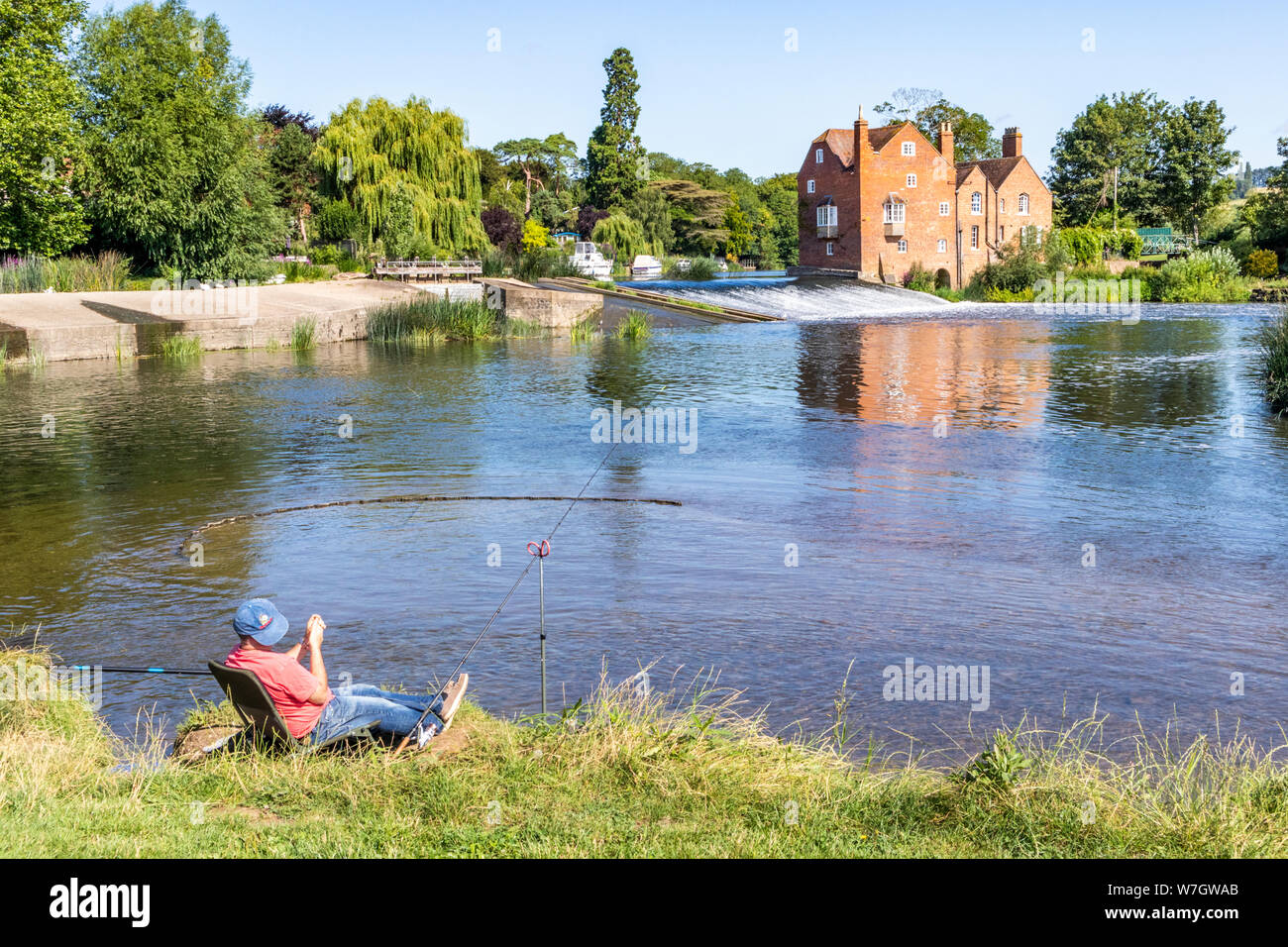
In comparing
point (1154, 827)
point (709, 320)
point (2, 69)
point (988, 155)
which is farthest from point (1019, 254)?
point (1154, 827)

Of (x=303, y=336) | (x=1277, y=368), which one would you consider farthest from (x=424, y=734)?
(x=303, y=336)

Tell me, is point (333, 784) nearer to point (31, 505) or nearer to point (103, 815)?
point (103, 815)

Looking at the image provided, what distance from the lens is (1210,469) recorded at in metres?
14.3

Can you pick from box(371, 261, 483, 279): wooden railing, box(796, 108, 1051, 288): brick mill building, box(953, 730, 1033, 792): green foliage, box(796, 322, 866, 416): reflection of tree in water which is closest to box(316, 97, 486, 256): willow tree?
box(371, 261, 483, 279): wooden railing

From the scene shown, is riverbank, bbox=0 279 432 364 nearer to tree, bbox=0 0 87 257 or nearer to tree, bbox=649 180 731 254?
tree, bbox=0 0 87 257

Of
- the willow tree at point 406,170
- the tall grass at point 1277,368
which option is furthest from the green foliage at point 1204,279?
the tall grass at point 1277,368

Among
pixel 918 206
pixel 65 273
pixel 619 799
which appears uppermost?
pixel 918 206

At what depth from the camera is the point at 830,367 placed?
92.0 ft

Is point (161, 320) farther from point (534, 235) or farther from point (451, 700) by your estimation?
point (534, 235)

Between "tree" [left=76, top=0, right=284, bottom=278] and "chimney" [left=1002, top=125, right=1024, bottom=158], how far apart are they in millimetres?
47600

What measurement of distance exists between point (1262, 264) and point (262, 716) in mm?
61786

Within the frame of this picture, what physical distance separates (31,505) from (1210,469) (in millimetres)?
13828

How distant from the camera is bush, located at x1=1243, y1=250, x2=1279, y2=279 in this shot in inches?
2233

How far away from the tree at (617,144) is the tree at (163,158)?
41.6m
